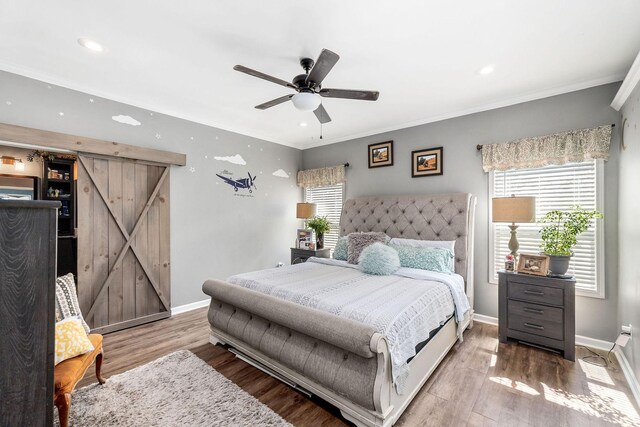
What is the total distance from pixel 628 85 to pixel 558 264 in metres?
1.62

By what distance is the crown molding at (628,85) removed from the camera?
2137 mm

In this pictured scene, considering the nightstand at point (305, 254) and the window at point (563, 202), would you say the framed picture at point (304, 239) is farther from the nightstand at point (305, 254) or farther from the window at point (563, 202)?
the window at point (563, 202)

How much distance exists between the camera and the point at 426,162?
3.97m

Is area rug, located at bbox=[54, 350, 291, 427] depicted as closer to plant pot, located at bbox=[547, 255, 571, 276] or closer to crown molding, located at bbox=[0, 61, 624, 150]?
plant pot, located at bbox=[547, 255, 571, 276]

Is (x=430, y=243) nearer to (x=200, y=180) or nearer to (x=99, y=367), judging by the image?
(x=200, y=180)

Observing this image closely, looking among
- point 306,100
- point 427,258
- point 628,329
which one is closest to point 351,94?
point 306,100

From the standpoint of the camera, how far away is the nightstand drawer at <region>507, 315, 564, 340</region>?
2.64 metres

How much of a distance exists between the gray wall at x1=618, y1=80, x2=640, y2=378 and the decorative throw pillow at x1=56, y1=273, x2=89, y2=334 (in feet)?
13.6

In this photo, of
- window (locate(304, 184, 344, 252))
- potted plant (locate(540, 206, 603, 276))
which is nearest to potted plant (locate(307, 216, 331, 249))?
window (locate(304, 184, 344, 252))

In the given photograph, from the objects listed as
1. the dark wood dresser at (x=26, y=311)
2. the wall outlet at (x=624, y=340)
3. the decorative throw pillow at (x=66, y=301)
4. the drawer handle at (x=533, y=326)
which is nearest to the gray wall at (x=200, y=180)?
the decorative throw pillow at (x=66, y=301)

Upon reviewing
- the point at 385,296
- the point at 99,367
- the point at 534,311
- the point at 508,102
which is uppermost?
the point at 508,102

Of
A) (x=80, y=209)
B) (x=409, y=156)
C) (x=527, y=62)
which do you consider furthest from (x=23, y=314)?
(x=409, y=156)

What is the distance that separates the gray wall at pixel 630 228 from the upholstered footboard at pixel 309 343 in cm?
208

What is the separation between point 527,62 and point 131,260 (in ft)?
15.4
